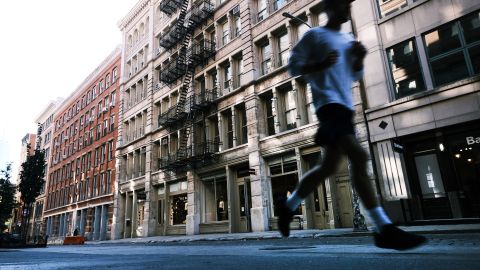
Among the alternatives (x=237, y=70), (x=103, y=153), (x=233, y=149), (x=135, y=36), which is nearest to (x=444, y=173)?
(x=233, y=149)

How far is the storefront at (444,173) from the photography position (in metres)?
13.7

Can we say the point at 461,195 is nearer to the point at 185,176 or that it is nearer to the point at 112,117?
the point at 185,176

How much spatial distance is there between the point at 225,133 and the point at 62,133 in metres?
44.8

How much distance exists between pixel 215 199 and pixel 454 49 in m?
16.1

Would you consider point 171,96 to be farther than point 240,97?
Yes

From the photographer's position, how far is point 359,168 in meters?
2.88

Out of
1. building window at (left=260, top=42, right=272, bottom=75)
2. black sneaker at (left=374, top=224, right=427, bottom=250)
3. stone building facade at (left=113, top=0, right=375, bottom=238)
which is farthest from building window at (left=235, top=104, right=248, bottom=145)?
black sneaker at (left=374, top=224, right=427, bottom=250)

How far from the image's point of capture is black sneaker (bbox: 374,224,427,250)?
2.67 meters

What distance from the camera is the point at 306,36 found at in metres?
3.33

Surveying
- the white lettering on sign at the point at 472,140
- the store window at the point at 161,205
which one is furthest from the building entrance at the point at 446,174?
the store window at the point at 161,205

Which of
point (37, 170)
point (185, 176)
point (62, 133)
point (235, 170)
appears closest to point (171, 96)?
point (185, 176)

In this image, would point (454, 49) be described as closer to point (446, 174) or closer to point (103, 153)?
point (446, 174)

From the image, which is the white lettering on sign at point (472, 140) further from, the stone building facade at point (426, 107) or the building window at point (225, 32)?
the building window at point (225, 32)

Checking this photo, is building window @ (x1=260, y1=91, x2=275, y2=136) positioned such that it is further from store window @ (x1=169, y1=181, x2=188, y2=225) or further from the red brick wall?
the red brick wall
